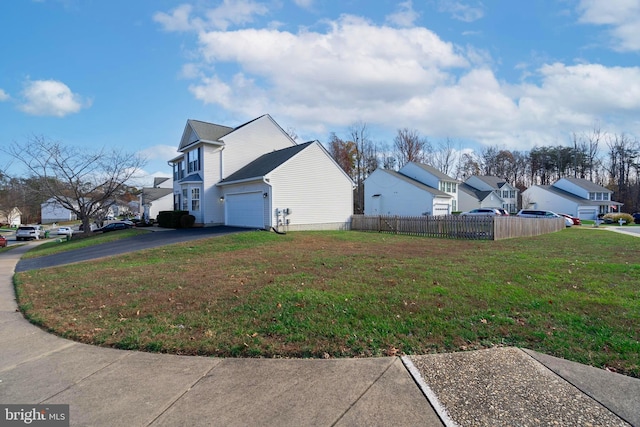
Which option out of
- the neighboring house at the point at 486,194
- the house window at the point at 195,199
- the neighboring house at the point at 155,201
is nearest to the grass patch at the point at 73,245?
the house window at the point at 195,199

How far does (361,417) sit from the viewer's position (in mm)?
2541

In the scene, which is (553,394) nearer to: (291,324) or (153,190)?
(291,324)

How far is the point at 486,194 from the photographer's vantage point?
47469 mm

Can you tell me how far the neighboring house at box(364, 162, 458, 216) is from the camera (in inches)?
1356

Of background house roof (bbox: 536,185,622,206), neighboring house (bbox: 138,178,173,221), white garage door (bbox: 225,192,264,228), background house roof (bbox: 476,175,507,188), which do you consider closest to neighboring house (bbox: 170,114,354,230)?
white garage door (bbox: 225,192,264,228)

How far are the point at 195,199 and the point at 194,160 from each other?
311cm

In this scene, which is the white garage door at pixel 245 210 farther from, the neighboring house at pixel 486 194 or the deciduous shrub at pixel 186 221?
the neighboring house at pixel 486 194

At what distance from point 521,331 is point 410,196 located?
3227cm

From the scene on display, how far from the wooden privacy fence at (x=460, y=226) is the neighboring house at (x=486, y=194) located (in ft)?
82.1

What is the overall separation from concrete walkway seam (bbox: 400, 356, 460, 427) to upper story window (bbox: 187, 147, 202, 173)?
72.9 feet

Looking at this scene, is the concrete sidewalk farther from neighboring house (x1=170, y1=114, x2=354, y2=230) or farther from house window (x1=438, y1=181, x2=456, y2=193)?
house window (x1=438, y1=181, x2=456, y2=193)

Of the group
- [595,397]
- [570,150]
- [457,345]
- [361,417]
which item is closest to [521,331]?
[457,345]

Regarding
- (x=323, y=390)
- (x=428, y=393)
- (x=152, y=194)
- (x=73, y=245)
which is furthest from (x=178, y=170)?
(x=428, y=393)
